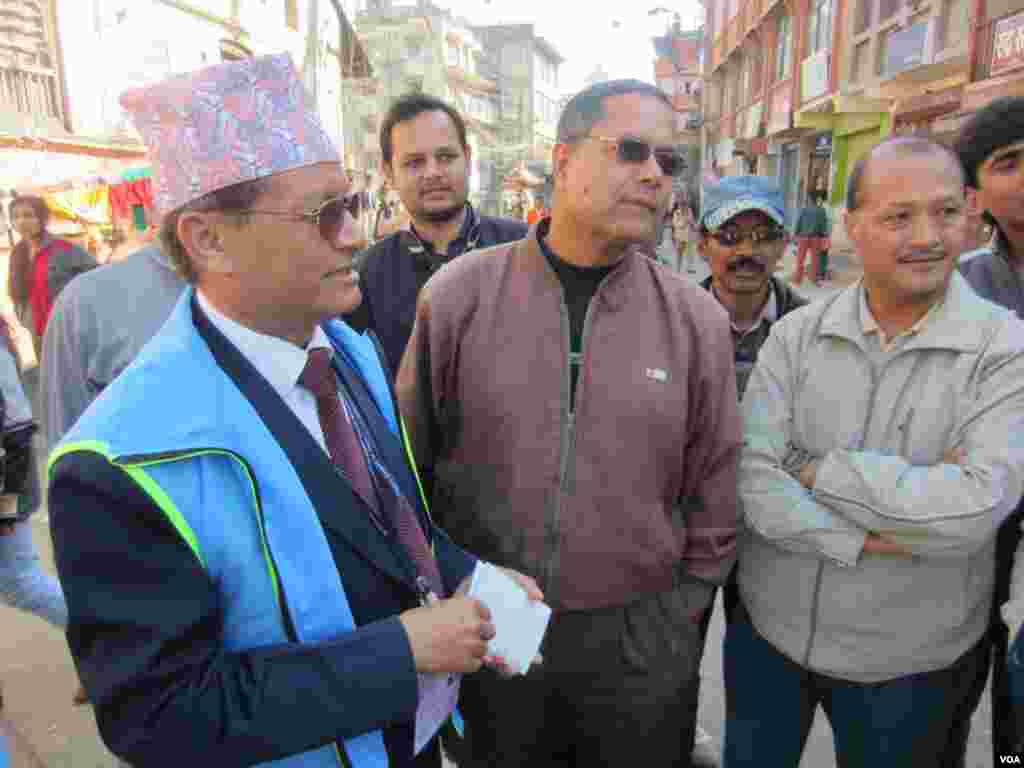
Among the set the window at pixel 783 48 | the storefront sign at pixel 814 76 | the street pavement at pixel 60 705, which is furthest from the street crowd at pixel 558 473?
the window at pixel 783 48

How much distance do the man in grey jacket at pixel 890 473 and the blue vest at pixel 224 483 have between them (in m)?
1.16

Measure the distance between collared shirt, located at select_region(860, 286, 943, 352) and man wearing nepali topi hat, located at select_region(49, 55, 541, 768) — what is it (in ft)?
3.95

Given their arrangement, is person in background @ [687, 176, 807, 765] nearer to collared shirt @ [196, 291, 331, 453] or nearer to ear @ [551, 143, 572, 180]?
ear @ [551, 143, 572, 180]

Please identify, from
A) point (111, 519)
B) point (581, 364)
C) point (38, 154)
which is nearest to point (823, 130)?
point (38, 154)

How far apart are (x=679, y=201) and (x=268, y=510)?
17003 mm

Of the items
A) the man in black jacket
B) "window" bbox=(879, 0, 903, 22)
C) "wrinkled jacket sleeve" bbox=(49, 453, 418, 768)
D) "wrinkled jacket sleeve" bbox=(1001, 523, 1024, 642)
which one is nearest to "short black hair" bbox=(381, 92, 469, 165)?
the man in black jacket

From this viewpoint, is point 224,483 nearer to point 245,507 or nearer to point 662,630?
point 245,507

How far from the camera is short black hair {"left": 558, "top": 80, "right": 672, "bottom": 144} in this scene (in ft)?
6.05

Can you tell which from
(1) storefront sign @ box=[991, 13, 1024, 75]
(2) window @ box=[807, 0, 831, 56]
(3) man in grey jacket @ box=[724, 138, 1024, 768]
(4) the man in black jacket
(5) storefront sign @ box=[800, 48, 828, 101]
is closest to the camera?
(3) man in grey jacket @ box=[724, 138, 1024, 768]

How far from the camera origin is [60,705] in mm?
2871

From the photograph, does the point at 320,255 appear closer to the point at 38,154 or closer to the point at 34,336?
the point at 34,336

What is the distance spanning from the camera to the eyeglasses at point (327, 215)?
1.21 metres

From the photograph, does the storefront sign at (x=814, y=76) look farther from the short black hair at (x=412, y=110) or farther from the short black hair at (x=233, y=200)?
the short black hair at (x=233, y=200)

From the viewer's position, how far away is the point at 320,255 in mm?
1243
